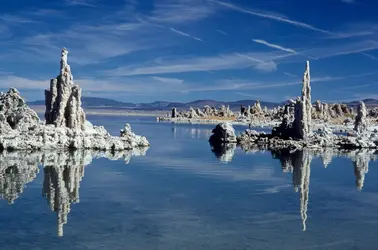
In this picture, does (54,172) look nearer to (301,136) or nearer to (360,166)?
(360,166)

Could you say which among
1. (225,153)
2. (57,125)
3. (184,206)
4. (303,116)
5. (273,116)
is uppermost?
(273,116)

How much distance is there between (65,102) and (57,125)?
6.67ft

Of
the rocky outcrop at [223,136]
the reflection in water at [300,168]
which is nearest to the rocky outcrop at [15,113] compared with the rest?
the reflection in water at [300,168]

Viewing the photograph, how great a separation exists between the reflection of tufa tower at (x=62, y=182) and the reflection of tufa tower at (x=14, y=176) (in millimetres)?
784

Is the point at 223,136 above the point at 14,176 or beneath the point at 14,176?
above

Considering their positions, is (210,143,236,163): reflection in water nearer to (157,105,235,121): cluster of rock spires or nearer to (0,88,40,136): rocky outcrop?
(0,88,40,136): rocky outcrop

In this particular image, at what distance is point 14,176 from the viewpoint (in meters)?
25.2

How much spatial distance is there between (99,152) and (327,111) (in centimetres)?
10428

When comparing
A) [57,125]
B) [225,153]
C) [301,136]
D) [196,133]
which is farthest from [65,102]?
[196,133]

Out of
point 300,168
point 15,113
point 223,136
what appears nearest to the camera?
point 300,168

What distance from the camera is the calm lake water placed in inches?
594

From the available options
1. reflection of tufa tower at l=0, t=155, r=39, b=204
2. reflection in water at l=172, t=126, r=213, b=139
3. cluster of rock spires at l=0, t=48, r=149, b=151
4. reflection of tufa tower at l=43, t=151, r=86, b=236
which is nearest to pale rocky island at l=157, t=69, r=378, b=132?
reflection in water at l=172, t=126, r=213, b=139

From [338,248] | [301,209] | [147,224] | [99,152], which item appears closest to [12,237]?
[147,224]

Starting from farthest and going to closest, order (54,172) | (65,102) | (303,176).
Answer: (65,102) → (303,176) → (54,172)
